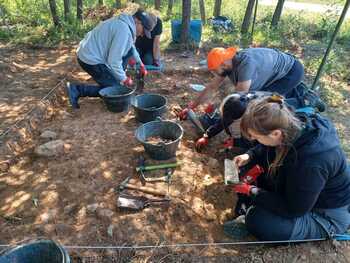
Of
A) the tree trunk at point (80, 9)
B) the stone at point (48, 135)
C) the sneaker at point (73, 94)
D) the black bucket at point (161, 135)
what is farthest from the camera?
the tree trunk at point (80, 9)

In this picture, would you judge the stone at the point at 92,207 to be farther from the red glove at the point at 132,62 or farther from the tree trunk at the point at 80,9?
the tree trunk at the point at 80,9

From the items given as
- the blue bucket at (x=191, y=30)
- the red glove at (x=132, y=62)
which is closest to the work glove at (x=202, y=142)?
the red glove at (x=132, y=62)

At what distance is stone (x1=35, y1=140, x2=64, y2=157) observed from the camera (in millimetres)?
3523

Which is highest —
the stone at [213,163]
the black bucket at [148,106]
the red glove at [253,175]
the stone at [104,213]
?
the red glove at [253,175]

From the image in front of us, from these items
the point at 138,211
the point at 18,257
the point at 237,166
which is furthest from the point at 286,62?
the point at 18,257

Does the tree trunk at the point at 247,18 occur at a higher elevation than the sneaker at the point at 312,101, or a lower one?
lower

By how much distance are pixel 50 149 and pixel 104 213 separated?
1.26 m

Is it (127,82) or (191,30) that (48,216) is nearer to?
(127,82)

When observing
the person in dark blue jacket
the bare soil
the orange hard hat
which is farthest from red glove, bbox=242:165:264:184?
the orange hard hat

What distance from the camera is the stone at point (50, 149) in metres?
3.52

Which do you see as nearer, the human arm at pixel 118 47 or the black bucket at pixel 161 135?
the black bucket at pixel 161 135

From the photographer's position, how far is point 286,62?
3.49 m

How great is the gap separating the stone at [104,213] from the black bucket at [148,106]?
5.08 feet

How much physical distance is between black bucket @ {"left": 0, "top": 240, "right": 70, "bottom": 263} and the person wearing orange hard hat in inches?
86.2
